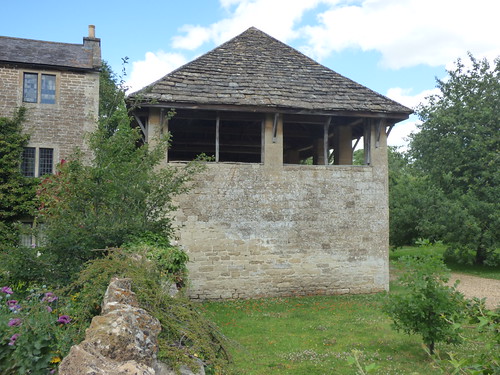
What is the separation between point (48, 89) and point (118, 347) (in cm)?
1607

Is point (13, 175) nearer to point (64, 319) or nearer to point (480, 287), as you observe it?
point (64, 319)

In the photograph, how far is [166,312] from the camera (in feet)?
11.9

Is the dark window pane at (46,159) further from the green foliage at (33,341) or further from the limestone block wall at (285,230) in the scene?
the green foliage at (33,341)

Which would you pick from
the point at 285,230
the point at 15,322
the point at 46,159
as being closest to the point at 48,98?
the point at 46,159

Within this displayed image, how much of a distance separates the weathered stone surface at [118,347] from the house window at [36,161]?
14626 mm

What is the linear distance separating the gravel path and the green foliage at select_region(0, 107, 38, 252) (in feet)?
48.8

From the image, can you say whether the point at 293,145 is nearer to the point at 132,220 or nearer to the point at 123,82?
the point at 123,82

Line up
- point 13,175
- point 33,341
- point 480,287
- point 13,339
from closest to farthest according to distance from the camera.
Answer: point 33,341 < point 13,339 < point 480,287 < point 13,175

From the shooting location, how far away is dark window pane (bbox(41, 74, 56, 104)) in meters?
16.2

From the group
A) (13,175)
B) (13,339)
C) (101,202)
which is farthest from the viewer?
(13,175)

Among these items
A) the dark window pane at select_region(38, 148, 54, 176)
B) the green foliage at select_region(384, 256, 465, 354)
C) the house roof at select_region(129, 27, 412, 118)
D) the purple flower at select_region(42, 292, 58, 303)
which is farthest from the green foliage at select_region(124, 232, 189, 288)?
the dark window pane at select_region(38, 148, 54, 176)

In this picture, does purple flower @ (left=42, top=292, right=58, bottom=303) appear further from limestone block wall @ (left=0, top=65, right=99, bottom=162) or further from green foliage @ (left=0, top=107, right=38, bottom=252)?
limestone block wall @ (left=0, top=65, right=99, bottom=162)

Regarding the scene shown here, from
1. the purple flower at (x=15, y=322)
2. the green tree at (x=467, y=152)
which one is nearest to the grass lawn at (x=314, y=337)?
the purple flower at (x=15, y=322)

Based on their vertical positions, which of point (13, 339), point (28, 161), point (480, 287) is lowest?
point (480, 287)
